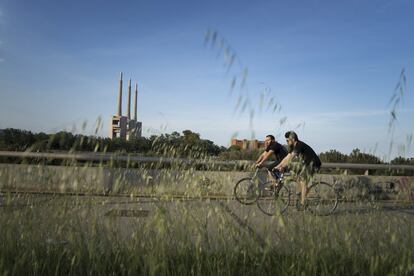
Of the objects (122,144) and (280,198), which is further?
(122,144)

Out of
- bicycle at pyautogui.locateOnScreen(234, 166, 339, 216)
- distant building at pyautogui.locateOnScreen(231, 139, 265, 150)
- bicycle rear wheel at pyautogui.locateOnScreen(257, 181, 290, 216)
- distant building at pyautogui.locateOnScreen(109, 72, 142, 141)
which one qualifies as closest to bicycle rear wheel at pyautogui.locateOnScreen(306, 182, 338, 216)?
bicycle at pyautogui.locateOnScreen(234, 166, 339, 216)

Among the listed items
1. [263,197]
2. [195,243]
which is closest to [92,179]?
[195,243]

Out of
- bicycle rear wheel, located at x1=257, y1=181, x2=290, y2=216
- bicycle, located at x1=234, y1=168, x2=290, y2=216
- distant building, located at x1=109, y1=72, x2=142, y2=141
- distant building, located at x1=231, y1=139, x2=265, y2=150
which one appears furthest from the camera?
distant building, located at x1=109, y1=72, x2=142, y2=141

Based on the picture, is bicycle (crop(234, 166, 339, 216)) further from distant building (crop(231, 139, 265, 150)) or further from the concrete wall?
the concrete wall

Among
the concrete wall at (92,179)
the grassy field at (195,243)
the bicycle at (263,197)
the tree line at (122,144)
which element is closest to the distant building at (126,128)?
the tree line at (122,144)

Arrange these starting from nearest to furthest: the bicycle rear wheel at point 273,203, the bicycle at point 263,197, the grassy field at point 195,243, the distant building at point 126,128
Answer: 1. the grassy field at point 195,243
2. the bicycle rear wheel at point 273,203
3. the bicycle at point 263,197
4. the distant building at point 126,128

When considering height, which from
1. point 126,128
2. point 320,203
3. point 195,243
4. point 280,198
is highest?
point 126,128

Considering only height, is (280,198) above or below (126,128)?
below

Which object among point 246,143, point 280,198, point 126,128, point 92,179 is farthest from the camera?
point 126,128

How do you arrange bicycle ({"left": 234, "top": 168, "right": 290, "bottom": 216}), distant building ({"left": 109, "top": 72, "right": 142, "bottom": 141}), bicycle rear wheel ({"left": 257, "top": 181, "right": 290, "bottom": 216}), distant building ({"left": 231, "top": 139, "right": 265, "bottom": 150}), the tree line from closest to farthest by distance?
bicycle rear wheel ({"left": 257, "top": 181, "right": 290, "bottom": 216}) → the tree line → bicycle ({"left": 234, "top": 168, "right": 290, "bottom": 216}) → distant building ({"left": 231, "top": 139, "right": 265, "bottom": 150}) → distant building ({"left": 109, "top": 72, "right": 142, "bottom": 141})

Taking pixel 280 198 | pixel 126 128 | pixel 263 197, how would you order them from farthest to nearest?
1. pixel 263 197
2. pixel 126 128
3. pixel 280 198

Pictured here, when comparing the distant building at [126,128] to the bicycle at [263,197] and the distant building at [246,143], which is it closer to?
the distant building at [246,143]

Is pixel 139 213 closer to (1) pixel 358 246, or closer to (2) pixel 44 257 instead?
(2) pixel 44 257

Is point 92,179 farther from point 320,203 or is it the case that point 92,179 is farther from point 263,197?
point 263,197
